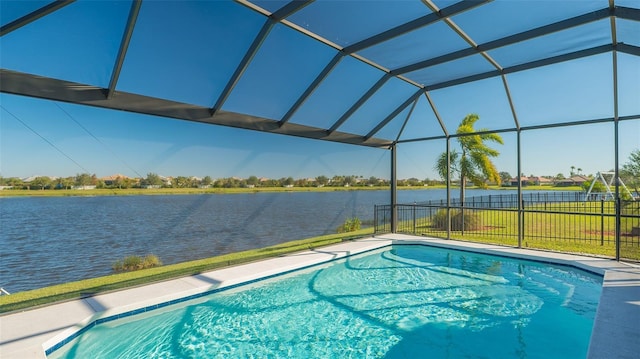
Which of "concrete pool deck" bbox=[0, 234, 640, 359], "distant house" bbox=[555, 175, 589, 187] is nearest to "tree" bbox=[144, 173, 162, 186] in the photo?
"concrete pool deck" bbox=[0, 234, 640, 359]

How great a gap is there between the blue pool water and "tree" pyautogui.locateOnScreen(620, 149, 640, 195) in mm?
12414

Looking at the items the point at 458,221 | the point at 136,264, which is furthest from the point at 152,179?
the point at 458,221

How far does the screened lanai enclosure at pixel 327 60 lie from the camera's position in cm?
344

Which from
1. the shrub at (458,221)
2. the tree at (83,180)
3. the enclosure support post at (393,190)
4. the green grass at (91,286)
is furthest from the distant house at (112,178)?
the shrub at (458,221)

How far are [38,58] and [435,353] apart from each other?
5.28 metres

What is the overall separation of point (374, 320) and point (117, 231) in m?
18.0

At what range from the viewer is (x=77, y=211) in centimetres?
2105

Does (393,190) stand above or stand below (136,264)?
above

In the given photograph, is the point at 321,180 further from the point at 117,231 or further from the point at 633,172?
the point at 633,172

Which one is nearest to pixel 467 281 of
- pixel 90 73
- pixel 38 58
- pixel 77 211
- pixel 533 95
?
pixel 533 95

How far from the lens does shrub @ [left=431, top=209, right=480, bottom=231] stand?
11.7 meters

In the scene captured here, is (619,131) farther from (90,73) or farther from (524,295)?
(90,73)

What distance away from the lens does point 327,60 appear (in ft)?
16.3

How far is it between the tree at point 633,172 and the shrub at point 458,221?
8.13 metres
